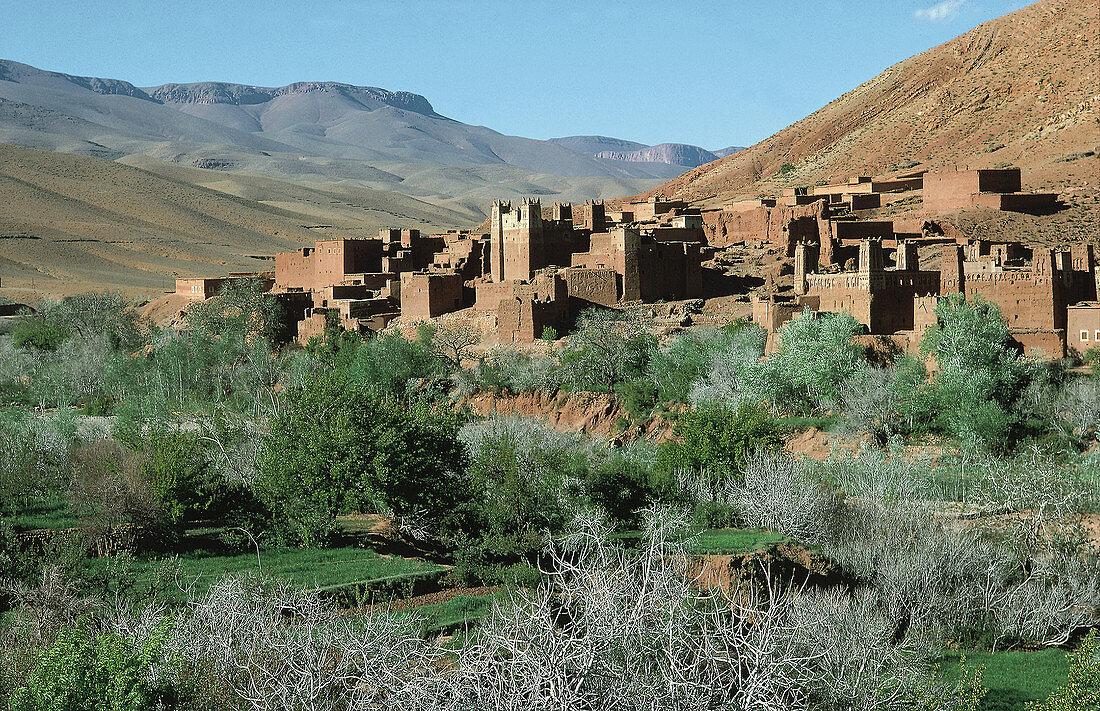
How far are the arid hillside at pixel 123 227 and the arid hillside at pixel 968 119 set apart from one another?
3287cm

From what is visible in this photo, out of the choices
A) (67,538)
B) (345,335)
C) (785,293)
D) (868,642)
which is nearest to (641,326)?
(785,293)

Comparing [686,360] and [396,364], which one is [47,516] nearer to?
[396,364]

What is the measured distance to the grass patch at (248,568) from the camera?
16359mm

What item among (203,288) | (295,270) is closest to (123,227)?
(203,288)

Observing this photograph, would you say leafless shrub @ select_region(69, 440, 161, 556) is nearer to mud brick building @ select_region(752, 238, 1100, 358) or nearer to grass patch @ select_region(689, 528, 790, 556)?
grass patch @ select_region(689, 528, 790, 556)

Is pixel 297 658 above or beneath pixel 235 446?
beneath

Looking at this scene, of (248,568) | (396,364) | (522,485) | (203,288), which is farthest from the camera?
(203,288)

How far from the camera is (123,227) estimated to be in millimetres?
94625

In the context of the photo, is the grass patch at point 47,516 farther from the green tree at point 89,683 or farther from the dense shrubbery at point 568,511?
the green tree at point 89,683

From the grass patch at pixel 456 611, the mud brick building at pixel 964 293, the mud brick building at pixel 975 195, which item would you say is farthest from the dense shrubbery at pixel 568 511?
the mud brick building at pixel 975 195

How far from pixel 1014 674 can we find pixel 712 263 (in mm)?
22668

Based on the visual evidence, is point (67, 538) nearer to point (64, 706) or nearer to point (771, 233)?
point (64, 706)

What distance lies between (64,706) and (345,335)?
26.4 m

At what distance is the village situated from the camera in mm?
29172
